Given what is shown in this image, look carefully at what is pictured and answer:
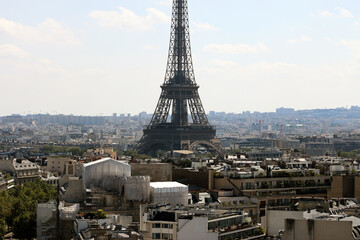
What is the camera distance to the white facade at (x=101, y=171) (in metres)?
54.9

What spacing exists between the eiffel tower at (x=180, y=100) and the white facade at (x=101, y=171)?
73049 mm

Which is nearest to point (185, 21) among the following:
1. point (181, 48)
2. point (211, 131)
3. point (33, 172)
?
point (181, 48)

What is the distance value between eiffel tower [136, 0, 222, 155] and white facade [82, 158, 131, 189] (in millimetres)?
73049

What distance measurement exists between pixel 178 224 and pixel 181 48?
296 ft

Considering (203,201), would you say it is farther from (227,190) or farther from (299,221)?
(299,221)

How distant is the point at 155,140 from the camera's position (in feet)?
433

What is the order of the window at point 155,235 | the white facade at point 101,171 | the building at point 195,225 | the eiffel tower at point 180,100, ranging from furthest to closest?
the eiffel tower at point 180,100 → the white facade at point 101,171 → the window at point 155,235 → the building at point 195,225

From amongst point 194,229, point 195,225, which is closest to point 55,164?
point 195,225

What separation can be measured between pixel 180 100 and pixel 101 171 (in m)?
78.5

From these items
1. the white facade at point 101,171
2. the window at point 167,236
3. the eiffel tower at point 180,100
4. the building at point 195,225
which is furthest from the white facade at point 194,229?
the eiffel tower at point 180,100

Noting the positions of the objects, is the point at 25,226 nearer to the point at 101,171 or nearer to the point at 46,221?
the point at 46,221

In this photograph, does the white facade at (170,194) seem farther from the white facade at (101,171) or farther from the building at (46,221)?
the building at (46,221)

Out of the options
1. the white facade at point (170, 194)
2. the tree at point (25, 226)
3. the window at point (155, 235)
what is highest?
the white facade at point (170, 194)

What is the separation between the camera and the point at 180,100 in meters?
134
